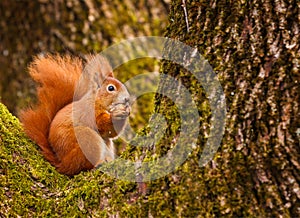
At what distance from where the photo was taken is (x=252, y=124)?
125cm

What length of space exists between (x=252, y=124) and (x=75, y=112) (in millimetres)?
982

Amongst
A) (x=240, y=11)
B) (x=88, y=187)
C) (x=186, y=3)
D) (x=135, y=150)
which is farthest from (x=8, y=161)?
(x=240, y=11)

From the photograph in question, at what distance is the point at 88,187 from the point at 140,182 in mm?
179

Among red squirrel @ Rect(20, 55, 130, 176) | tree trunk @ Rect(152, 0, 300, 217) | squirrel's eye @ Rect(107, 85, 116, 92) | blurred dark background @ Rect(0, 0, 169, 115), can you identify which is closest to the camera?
tree trunk @ Rect(152, 0, 300, 217)

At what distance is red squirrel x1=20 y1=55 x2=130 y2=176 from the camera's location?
199cm

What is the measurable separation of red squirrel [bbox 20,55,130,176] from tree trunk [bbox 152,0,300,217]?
0.76 m

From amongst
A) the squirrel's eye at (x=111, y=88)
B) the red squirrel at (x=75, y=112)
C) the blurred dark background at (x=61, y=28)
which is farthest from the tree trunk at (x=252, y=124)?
the blurred dark background at (x=61, y=28)

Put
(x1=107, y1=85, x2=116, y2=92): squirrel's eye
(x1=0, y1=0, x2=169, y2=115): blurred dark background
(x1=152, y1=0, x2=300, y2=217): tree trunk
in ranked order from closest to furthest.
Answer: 1. (x1=152, y1=0, x2=300, y2=217): tree trunk
2. (x1=107, y1=85, x2=116, y2=92): squirrel's eye
3. (x1=0, y1=0, x2=169, y2=115): blurred dark background

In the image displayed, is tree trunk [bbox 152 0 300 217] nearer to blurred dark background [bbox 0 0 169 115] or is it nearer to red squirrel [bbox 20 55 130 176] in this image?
red squirrel [bbox 20 55 130 176]

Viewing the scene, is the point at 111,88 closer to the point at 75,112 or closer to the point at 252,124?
the point at 75,112

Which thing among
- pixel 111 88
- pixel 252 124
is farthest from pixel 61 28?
pixel 252 124

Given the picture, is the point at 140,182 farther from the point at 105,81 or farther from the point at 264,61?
the point at 105,81

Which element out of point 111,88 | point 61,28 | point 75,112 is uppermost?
point 61,28

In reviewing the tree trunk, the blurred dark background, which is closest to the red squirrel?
the tree trunk
